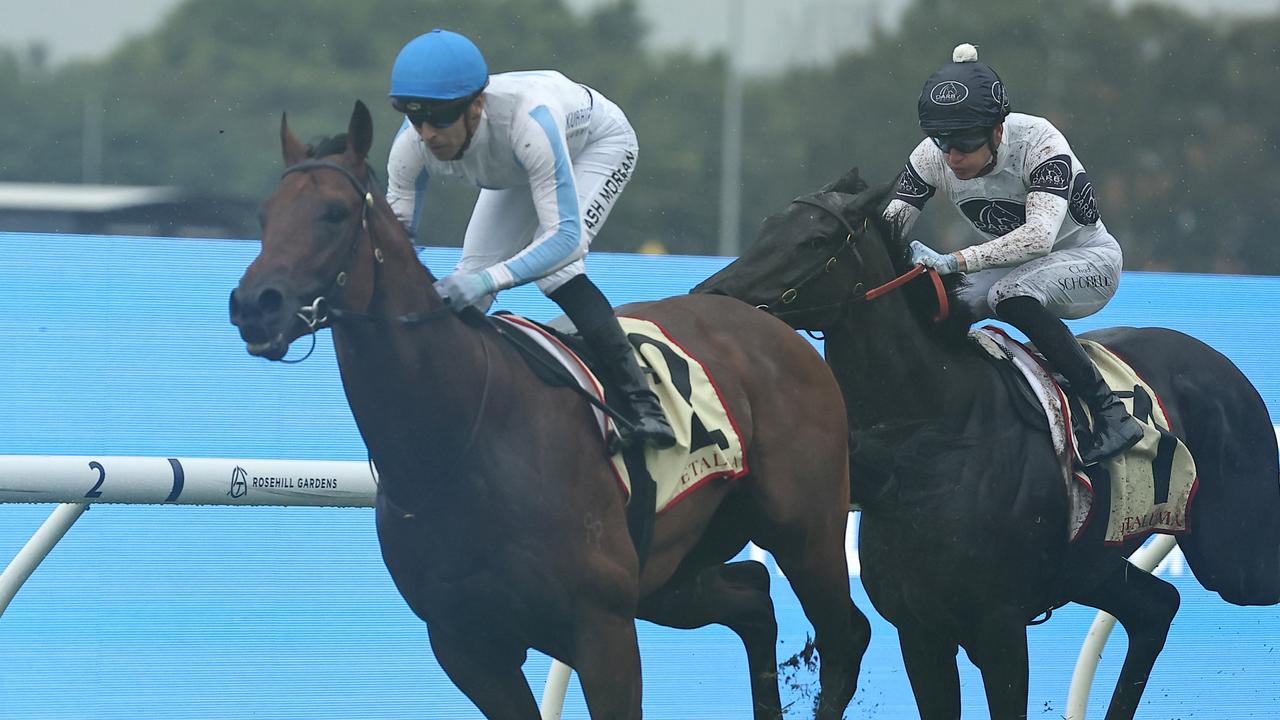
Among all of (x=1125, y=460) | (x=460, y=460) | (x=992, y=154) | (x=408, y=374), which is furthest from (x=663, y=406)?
(x=1125, y=460)

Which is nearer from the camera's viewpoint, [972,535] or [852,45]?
[972,535]

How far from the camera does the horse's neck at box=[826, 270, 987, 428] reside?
4.49 m

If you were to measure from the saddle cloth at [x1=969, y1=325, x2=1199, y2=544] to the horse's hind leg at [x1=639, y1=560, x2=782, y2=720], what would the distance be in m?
0.89

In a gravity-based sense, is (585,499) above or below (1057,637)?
above

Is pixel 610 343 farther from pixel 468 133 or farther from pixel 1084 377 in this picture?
pixel 1084 377

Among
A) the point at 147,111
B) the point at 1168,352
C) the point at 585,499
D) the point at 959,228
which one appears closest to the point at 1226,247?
the point at 959,228

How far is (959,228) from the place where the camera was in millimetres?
11039

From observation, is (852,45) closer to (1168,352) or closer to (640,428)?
(1168,352)

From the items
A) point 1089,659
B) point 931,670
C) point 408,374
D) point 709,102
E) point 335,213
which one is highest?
point 335,213

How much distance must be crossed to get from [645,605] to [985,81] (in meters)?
1.71

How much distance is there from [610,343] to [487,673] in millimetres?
814

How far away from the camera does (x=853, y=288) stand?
4457 millimetres

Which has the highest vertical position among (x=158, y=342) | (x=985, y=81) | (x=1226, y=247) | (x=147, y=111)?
(x=985, y=81)

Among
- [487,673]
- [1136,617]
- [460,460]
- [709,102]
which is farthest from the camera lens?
[709,102]
